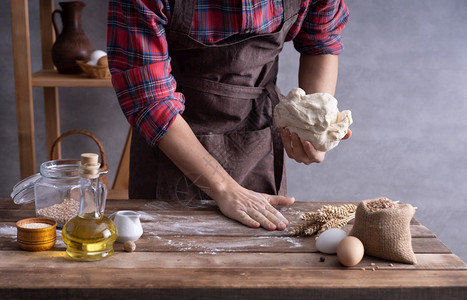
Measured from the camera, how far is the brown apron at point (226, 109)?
58.1 inches

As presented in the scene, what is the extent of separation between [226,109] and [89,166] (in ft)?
2.01

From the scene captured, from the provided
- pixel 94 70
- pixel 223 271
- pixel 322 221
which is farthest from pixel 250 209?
pixel 94 70

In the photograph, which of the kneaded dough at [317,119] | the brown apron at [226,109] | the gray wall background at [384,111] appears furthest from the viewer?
the gray wall background at [384,111]

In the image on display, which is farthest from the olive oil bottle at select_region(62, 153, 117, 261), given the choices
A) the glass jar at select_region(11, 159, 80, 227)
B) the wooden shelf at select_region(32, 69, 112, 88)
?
the wooden shelf at select_region(32, 69, 112, 88)

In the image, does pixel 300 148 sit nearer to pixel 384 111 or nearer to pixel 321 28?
pixel 321 28

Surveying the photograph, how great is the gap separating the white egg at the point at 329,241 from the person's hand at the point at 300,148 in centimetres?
28

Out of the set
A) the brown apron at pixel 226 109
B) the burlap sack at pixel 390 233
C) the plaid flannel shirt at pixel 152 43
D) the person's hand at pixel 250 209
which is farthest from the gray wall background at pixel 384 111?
the burlap sack at pixel 390 233

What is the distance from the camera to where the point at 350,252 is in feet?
3.33

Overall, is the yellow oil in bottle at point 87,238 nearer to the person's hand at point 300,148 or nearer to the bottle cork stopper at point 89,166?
the bottle cork stopper at point 89,166

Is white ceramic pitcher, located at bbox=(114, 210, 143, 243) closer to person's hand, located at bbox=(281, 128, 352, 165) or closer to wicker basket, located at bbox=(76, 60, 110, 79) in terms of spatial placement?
person's hand, located at bbox=(281, 128, 352, 165)

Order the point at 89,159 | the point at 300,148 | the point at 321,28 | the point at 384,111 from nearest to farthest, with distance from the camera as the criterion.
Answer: the point at 89,159 → the point at 300,148 → the point at 321,28 → the point at 384,111

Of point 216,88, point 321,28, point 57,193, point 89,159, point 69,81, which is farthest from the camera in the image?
point 69,81

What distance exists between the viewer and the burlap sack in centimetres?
105

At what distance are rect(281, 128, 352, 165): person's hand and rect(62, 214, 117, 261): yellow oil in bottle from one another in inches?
21.6
